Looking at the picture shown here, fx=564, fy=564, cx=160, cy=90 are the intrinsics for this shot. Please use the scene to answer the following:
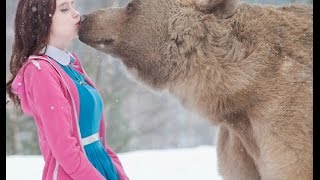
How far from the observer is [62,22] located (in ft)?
10.4

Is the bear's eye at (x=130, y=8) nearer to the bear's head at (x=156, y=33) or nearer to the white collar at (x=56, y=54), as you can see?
the bear's head at (x=156, y=33)

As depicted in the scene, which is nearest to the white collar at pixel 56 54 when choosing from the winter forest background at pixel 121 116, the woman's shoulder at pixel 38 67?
the woman's shoulder at pixel 38 67

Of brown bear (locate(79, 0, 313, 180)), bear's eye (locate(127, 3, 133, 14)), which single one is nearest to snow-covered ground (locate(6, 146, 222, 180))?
brown bear (locate(79, 0, 313, 180))

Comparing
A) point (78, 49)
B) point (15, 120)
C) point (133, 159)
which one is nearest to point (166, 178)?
point (133, 159)

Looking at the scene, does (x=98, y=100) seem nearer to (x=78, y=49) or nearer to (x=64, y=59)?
(x=64, y=59)

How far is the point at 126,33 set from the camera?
12.1 ft

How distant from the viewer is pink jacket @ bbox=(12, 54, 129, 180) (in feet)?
9.12

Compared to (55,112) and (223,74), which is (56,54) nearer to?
(55,112)

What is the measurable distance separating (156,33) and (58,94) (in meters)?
1.03

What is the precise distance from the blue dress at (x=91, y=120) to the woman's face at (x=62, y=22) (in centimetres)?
17

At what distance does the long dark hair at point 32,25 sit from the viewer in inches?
122

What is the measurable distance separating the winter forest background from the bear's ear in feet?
15.0

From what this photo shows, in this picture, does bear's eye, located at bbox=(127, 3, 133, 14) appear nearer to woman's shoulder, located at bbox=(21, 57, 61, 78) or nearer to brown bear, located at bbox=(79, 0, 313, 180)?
brown bear, located at bbox=(79, 0, 313, 180)

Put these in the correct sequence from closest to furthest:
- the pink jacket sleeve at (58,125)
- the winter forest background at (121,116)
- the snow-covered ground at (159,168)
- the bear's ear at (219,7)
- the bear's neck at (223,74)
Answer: the pink jacket sleeve at (58,125)
the bear's neck at (223,74)
the bear's ear at (219,7)
the snow-covered ground at (159,168)
the winter forest background at (121,116)
